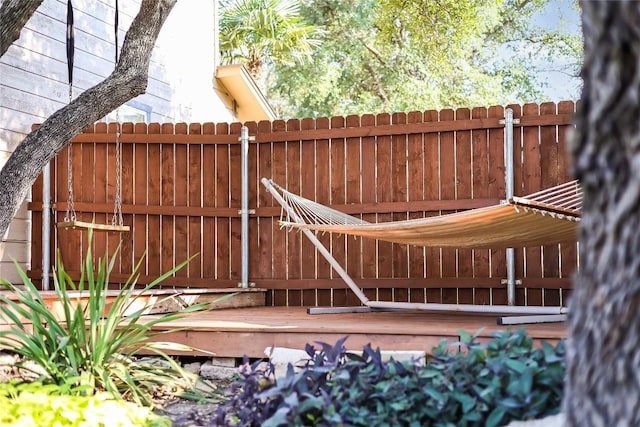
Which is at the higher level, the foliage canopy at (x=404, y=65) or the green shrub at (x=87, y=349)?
the foliage canopy at (x=404, y=65)

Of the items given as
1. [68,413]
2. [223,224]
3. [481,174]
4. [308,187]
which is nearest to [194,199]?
[223,224]

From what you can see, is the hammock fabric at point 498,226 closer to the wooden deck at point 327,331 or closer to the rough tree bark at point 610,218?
the wooden deck at point 327,331

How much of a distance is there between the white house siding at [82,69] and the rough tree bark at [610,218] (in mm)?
5366

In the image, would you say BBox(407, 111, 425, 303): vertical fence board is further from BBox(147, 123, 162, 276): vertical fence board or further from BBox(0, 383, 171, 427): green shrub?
BBox(0, 383, 171, 427): green shrub

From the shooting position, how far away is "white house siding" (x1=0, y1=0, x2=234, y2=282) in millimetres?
6238

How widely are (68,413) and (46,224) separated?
422 centimetres

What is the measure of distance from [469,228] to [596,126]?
Result: 3.15 metres

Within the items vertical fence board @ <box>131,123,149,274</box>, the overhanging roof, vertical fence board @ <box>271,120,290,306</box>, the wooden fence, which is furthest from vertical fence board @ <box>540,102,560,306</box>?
the overhanging roof

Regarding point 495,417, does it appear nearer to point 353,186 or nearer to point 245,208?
point 353,186

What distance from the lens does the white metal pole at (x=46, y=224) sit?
643 centimetres

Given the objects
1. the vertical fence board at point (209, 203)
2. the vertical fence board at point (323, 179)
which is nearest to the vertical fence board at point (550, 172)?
the vertical fence board at point (323, 179)

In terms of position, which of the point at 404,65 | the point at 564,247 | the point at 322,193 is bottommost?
the point at 564,247

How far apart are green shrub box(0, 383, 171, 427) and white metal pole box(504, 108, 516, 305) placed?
11.0 ft

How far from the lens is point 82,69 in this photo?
275 inches
